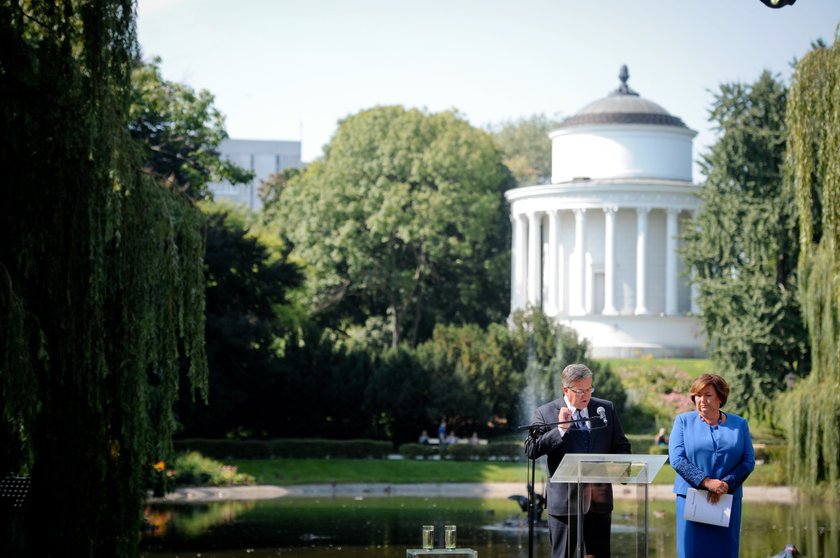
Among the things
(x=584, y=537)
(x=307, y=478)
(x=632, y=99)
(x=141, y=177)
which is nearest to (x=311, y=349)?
(x=307, y=478)

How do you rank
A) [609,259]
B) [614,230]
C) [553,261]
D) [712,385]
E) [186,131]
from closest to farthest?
[712,385]
[186,131]
[609,259]
[614,230]
[553,261]

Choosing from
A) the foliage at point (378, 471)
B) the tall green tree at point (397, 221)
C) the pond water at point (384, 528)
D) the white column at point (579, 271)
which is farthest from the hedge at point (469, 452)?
the white column at point (579, 271)

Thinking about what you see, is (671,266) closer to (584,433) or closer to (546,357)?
(546,357)

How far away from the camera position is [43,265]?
17.0 m

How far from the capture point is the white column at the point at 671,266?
73.2 metres

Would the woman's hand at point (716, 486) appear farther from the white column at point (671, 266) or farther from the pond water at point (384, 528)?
the white column at point (671, 266)

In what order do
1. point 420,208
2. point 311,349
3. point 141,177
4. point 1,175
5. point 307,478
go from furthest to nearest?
1. point 420,208
2. point 311,349
3. point 307,478
4. point 141,177
5. point 1,175

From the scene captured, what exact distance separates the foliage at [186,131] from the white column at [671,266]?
2952 centimetres

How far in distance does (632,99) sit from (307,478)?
36.4 m

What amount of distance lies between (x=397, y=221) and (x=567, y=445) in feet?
203

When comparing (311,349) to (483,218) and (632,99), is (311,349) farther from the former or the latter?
(632,99)

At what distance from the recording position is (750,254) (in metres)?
52.3

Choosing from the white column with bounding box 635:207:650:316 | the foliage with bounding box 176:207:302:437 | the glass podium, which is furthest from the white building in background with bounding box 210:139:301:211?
the glass podium

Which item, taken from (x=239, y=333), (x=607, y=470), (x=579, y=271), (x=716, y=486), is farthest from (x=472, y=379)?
(x=607, y=470)
